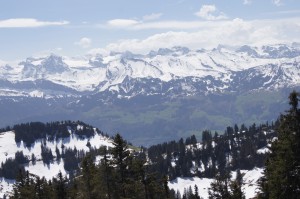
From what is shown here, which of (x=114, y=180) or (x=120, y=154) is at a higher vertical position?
(x=120, y=154)

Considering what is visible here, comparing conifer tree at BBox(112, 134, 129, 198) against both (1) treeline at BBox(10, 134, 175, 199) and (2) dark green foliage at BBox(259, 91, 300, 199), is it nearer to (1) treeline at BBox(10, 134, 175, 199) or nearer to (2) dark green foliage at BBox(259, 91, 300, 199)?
(1) treeline at BBox(10, 134, 175, 199)

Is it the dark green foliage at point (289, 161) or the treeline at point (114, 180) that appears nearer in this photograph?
the dark green foliage at point (289, 161)

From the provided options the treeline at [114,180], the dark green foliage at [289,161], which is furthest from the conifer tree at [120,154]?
the dark green foliage at [289,161]

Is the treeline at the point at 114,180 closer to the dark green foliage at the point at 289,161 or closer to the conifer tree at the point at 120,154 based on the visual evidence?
the conifer tree at the point at 120,154

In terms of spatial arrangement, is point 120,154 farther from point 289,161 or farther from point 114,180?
point 289,161

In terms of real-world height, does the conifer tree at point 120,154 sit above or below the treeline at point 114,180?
above

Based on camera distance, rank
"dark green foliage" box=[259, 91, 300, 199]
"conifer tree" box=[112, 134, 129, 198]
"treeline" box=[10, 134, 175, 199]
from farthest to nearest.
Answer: "treeline" box=[10, 134, 175, 199], "conifer tree" box=[112, 134, 129, 198], "dark green foliage" box=[259, 91, 300, 199]

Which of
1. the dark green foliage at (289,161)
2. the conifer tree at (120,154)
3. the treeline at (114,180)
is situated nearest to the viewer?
the dark green foliage at (289,161)

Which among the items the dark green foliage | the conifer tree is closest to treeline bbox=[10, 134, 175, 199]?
the conifer tree

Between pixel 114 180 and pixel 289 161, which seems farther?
pixel 114 180

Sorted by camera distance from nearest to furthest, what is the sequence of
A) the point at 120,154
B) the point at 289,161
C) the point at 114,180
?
the point at 289,161 < the point at 120,154 < the point at 114,180

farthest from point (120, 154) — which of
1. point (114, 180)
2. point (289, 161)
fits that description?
point (289, 161)

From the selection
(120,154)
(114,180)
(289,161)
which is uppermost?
(289,161)

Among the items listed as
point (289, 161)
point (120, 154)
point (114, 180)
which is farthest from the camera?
point (114, 180)
